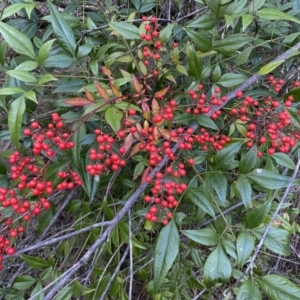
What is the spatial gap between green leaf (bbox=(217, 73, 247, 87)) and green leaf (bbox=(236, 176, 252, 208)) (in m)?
0.29

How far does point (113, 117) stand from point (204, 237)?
14.8 inches

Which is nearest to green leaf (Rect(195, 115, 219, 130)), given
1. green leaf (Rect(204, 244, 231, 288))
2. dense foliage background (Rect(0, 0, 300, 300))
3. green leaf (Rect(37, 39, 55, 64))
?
dense foliage background (Rect(0, 0, 300, 300))

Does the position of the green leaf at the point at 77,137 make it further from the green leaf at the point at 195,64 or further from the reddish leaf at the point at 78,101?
the green leaf at the point at 195,64

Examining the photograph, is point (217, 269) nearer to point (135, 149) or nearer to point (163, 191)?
point (163, 191)

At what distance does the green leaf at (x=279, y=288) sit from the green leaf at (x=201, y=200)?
8.1 inches

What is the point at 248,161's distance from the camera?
0.99 metres

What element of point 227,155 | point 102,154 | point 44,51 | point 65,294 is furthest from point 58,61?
point 65,294

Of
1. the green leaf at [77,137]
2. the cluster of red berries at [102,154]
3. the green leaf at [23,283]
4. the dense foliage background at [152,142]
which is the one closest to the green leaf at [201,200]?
the dense foliage background at [152,142]

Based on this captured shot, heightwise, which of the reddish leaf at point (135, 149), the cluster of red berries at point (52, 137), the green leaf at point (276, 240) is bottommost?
the green leaf at point (276, 240)

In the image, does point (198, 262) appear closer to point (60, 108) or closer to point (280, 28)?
point (60, 108)

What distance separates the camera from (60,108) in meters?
1.12

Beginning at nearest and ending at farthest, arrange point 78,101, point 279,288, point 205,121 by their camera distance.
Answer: point 279,288, point 78,101, point 205,121

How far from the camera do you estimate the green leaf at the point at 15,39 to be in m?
0.92

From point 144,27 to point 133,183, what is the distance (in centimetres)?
49
